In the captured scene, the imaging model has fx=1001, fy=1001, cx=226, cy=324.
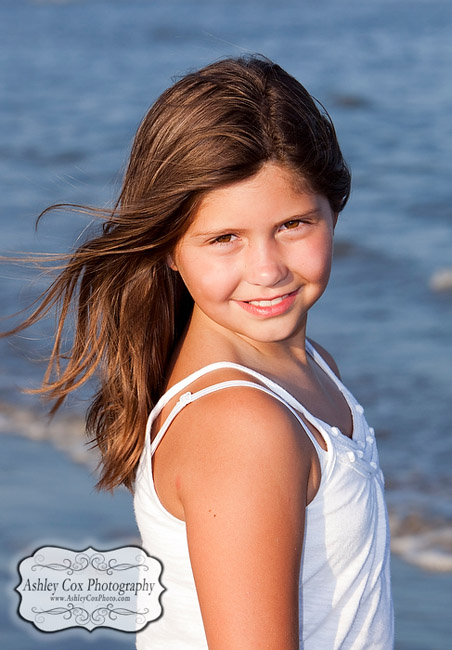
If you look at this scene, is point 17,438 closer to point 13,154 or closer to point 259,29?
point 13,154

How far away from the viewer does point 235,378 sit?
68.7 inches

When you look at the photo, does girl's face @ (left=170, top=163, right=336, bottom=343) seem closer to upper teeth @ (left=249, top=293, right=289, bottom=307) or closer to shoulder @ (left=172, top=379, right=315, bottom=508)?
upper teeth @ (left=249, top=293, right=289, bottom=307)

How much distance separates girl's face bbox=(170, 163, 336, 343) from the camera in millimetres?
1798

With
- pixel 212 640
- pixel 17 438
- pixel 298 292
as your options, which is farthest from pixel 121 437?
pixel 17 438

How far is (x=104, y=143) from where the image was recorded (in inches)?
436

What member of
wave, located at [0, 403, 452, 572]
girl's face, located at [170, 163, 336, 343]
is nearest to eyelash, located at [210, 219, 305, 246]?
girl's face, located at [170, 163, 336, 343]

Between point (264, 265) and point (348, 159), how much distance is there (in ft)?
28.9

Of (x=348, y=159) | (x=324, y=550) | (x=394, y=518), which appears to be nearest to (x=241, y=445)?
(x=324, y=550)

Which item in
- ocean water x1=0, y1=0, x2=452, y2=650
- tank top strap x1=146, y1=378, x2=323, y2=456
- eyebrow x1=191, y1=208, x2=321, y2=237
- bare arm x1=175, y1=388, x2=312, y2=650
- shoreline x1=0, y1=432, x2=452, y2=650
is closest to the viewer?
bare arm x1=175, y1=388, x2=312, y2=650

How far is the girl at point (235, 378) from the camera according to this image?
1.53 m
